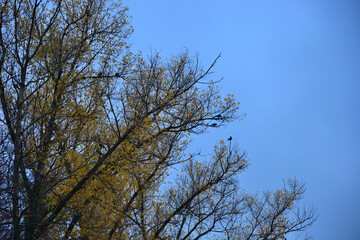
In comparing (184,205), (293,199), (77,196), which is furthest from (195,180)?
(293,199)

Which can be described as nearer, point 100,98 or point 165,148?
point 100,98

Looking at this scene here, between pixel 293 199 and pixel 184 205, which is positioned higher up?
pixel 293 199

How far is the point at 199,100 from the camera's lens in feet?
36.5

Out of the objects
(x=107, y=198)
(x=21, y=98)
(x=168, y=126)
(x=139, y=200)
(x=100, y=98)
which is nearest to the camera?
(x=21, y=98)

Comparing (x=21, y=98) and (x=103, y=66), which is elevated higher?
(x=103, y=66)

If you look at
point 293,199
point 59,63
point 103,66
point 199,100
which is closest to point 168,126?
point 199,100

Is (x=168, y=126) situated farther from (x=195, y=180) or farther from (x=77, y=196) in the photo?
(x=195, y=180)

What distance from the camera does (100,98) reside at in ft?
31.6

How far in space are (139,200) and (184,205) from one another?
5.87ft

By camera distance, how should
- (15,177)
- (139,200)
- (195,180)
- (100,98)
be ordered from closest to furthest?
1. (15,177)
2. (100,98)
3. (139,200)
4. (195,180)

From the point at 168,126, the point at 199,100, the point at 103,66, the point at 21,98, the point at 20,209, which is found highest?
the point at 103,66

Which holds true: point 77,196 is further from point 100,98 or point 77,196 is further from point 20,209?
point 100,98

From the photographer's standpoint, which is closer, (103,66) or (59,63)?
(59,63)

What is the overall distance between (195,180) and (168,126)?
4.59 m
